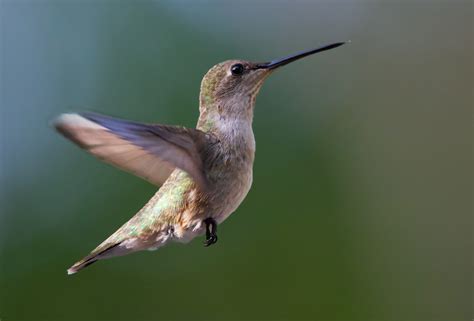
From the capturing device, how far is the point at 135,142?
73.7 inches

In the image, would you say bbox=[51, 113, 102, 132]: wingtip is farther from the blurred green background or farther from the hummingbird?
the blurred green background

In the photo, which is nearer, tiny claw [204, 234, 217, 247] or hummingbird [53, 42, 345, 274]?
hummingbird [53, 42, 345, 274]

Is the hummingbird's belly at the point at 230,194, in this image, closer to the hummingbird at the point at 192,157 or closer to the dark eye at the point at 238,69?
the hummingbird at the point at 192,157

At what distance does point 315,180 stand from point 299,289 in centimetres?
119

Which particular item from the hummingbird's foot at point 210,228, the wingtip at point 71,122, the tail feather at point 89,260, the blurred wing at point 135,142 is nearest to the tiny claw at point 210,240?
the hummingbird's foot at point 210,228

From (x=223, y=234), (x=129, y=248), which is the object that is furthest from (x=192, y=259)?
(x=129, y=248)

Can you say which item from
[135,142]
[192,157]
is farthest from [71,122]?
[192,157]

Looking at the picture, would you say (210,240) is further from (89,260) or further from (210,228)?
(89,260)

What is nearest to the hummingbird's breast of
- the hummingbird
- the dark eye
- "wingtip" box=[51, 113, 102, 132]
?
the hummingbird

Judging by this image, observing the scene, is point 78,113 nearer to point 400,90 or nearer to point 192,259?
point 192,259

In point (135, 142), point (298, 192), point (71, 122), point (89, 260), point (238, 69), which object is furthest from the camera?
point (298, 192)

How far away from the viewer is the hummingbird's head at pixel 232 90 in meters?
2.62

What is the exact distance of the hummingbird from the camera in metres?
1.93

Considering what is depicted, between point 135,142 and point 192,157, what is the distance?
1.07ft
